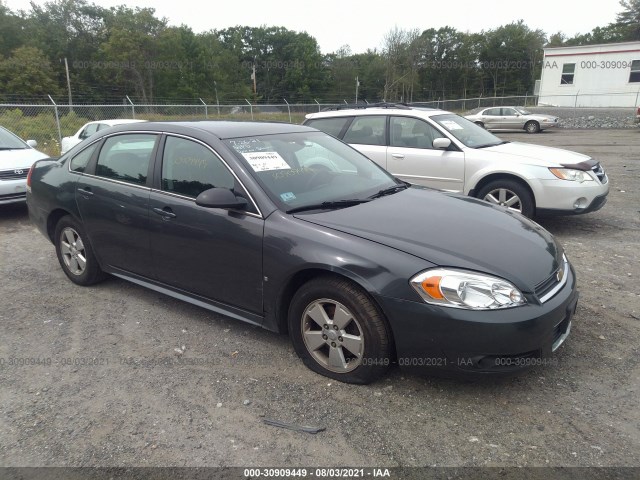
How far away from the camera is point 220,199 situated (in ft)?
10.3

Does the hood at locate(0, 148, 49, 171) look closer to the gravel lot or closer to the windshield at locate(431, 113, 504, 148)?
the gravel lot

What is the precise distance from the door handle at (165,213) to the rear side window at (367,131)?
4.20 metres

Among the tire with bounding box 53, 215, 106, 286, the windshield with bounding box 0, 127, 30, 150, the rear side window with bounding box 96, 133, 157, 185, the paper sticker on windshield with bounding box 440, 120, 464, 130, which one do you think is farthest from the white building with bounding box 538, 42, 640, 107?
the tire with bounding box 53, 215, 106, 286

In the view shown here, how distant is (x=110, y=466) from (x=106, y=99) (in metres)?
53.6

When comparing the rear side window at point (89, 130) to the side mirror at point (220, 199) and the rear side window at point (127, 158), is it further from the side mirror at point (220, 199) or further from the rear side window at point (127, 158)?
the side mirror at point (220, 199)

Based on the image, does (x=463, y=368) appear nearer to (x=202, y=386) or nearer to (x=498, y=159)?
(x=202, y=386)

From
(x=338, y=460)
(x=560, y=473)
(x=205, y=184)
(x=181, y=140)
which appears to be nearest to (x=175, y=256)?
(x=205, y=184)

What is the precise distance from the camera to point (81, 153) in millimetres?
4535

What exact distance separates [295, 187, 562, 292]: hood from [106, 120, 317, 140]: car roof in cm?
104

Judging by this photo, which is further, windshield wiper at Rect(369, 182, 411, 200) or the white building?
the white building

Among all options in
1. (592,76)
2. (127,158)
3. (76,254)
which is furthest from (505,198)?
(592,76)

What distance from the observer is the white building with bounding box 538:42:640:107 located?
1236 inches

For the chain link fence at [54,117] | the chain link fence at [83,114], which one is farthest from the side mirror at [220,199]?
the chain link fence at [54,117]

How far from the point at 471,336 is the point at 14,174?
7.44 meters
